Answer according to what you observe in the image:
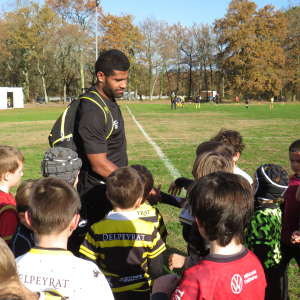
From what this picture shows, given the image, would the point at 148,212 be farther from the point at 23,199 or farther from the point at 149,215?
the point at 23,199

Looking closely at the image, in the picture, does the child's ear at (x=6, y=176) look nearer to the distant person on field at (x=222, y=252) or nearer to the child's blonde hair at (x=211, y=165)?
the child's blonde hair at (x=211, y=165)

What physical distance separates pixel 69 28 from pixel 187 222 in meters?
54.2

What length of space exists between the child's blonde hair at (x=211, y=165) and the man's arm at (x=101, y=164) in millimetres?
873


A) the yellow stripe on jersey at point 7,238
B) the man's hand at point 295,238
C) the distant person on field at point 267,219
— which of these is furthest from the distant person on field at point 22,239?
the man's hand at point 295,238

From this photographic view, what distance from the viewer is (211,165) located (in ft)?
8.32

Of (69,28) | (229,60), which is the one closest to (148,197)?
(69,28)

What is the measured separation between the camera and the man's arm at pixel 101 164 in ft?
9.89

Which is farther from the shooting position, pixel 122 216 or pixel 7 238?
pixel 7 238

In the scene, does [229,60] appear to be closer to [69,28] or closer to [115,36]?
[115,36]

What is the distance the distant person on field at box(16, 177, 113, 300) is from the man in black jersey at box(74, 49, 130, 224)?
1134 mm

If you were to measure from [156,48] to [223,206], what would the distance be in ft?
241

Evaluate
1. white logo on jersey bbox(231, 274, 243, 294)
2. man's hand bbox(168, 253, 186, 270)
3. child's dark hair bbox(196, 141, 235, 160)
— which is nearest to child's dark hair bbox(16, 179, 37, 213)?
man's hand bbox(168, 253, 186, 270)

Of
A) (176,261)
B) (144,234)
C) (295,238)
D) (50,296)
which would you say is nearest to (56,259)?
(50,296)

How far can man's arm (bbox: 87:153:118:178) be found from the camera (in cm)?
302
